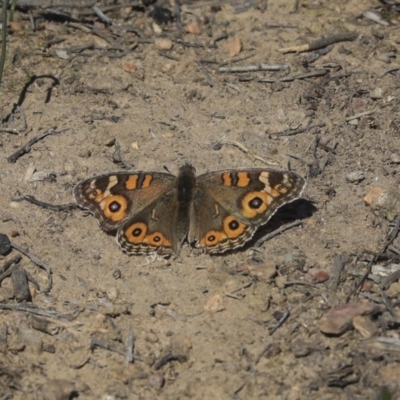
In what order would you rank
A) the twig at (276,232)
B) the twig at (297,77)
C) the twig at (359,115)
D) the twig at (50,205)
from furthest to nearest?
the twig at (297,77) < the twig at (359,115) < the twig at (50,205) < the twig at (276,232)

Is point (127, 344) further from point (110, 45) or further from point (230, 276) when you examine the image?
point (110, 45)

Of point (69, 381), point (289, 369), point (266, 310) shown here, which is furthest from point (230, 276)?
point (69, 381)

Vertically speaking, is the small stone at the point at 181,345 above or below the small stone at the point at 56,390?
above

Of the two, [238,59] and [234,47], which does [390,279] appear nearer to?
[238,59]

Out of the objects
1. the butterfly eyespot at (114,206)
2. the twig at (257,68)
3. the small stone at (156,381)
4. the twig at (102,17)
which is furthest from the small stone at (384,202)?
the twig at (102,17)

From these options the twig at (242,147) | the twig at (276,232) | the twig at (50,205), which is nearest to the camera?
the twig at (276,232)

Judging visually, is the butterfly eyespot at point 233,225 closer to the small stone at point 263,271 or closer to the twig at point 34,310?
the small stone at point 263,271

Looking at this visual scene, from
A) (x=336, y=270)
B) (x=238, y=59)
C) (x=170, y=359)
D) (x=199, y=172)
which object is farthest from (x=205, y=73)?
(x=170, y=359)

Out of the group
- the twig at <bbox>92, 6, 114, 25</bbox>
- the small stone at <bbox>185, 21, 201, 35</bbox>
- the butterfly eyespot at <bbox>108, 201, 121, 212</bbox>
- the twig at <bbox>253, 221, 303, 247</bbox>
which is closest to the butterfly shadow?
the twig at <bbox>253, 221, 303, 247</bbox>
